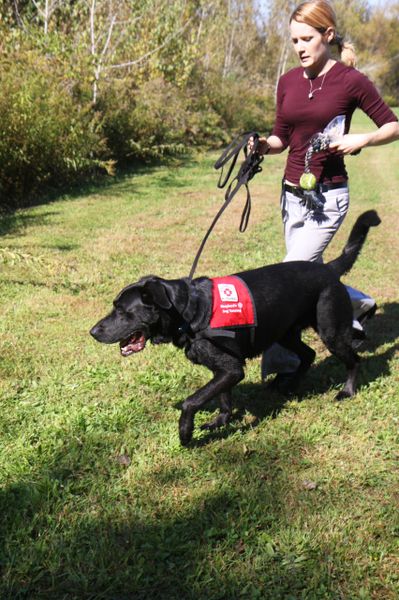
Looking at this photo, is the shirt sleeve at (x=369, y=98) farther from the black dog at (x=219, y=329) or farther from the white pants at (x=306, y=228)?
the black dog at (x=219, y=329)

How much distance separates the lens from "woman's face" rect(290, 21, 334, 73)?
134 inches

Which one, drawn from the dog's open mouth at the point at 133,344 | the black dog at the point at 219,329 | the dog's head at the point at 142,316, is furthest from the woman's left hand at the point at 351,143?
the dog's open mouth at the point at 133,344

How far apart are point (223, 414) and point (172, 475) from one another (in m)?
0.70

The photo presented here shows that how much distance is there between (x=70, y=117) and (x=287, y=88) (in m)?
8.83

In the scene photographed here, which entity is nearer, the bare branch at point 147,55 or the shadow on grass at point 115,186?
the shadow on grass at point 115,186

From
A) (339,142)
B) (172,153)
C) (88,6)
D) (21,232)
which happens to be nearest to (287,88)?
(339,142)

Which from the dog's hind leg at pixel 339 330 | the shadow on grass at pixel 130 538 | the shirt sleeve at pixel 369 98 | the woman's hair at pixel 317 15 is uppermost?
the woman's hair at pixel 317 15

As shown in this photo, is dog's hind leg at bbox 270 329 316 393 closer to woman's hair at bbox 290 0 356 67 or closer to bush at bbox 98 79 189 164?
woman's hair at bbox 290 0 356 67

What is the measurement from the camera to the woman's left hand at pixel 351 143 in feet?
11.1

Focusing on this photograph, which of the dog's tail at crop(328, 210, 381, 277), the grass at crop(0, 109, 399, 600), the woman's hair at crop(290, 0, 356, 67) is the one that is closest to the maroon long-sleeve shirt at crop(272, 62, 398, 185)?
the woman's hair at crop(290, 0, 356, 67)

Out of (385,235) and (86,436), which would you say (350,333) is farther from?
(385,235)

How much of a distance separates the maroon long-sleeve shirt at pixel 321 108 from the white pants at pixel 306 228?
0.15 m

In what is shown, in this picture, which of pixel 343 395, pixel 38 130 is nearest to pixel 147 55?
pixel 38 130

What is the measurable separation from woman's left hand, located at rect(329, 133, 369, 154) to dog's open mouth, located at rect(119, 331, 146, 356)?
173cm
